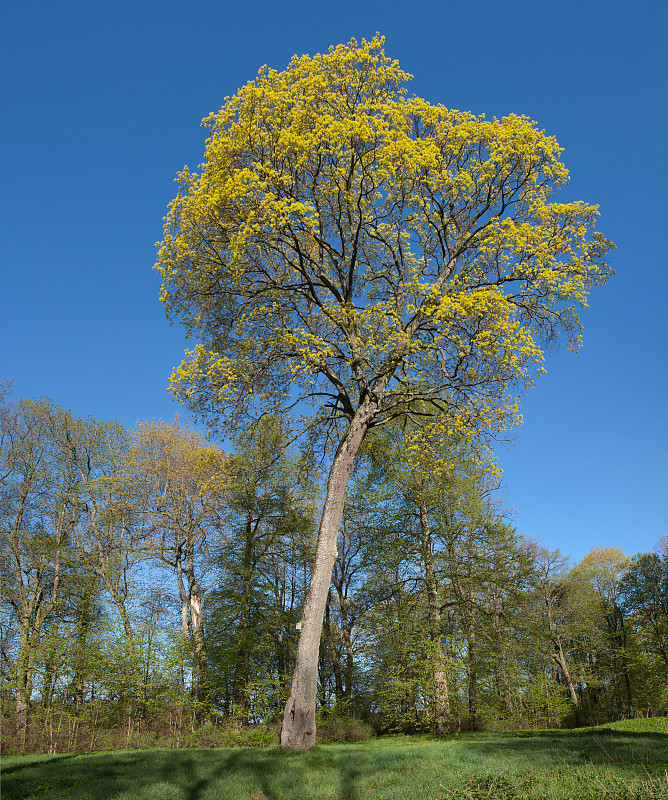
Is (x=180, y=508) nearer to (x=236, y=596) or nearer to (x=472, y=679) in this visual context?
(x=236, y=596)

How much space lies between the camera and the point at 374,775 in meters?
6.06

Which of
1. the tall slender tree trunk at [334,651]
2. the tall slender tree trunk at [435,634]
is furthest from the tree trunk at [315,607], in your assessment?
the tall slender tree trunk at [334,651]

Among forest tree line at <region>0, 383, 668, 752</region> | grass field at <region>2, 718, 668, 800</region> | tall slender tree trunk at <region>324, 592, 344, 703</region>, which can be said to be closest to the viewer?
grass field at <region>2, 718, 668, 800</region>

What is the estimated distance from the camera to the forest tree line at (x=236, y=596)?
1502cm

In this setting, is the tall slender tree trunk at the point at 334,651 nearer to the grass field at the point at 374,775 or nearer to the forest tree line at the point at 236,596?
the forest tree line at the point at 236,596

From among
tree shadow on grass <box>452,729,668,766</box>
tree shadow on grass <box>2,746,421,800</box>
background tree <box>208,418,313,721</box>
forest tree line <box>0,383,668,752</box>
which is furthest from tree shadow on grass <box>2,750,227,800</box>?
background tree <box>208,418,313,721</box>

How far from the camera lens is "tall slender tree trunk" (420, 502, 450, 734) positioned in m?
15.9

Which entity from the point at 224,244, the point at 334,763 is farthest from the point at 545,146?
the point at 334,763

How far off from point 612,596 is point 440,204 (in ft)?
111

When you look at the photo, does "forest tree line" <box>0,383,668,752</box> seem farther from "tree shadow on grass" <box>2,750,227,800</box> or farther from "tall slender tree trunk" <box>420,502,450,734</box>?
"tree shadow on grass" <box>2,750,227,800</box>

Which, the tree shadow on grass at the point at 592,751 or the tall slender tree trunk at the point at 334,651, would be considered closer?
the tree shadow on grass at the point at 592,751

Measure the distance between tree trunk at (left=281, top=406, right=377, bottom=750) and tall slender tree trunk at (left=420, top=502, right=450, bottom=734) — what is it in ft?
27.6

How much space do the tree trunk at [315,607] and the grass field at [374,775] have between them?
0.73 meters

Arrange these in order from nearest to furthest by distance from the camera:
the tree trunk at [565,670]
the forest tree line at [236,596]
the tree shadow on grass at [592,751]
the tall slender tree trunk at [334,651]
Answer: the tree shadow on grass at [592,751], the forest tree line at [236,596], the tall slender tree trunk at [334,651], the tree trunk at [565,670]
